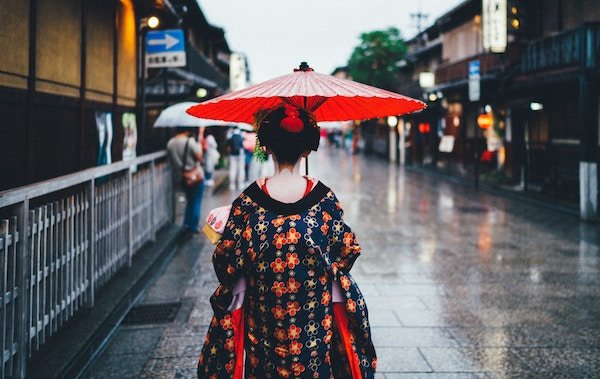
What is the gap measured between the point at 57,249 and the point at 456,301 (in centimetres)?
467

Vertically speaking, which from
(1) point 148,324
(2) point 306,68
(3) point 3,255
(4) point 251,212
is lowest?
(1) point 148,324

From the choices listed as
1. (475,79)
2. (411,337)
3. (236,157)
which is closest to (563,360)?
(411,337)

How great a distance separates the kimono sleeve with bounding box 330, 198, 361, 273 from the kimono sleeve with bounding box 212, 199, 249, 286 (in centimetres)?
48

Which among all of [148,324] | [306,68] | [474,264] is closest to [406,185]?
[474,264]

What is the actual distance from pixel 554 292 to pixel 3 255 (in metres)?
6.54

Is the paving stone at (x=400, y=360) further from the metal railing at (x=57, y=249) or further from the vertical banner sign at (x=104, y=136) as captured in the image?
the vertical banner sign at (x=104, y=136)

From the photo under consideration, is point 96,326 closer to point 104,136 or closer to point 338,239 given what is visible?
point 338,239

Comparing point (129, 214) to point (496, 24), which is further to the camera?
point (496, 24)

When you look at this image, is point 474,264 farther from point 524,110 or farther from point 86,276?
point 524,110

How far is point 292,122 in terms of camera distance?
303 cm

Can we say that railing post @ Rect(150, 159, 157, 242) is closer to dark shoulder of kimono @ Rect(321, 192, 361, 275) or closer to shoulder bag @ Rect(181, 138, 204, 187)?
shoulder bag @ Rect(181, 138, 204, 187)

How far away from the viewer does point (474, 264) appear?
918 cm

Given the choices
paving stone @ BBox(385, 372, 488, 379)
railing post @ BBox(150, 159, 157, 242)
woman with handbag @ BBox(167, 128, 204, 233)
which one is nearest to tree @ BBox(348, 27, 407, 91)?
woman with handbag @ BBox(167, 128, 204, 233)

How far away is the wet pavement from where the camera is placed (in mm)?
5066
